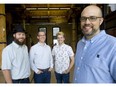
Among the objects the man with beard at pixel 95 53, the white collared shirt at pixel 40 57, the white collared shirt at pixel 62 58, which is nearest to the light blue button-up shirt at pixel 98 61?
the man with beard at pixel 95 53

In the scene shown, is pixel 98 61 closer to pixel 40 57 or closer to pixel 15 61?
pixel 15 61

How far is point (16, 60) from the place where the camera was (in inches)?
85.1

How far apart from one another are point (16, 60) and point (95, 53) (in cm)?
121

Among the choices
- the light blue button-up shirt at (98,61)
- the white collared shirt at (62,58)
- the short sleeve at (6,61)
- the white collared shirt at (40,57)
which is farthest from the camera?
the white collared shirt at (62,58)

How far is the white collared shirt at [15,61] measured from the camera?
209cm

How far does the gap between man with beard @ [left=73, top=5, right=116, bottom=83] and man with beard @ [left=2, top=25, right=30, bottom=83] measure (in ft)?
3.35

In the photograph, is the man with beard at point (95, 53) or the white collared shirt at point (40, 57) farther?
the white collared shirt at point (40, 57)

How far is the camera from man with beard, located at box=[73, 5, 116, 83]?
1058mm

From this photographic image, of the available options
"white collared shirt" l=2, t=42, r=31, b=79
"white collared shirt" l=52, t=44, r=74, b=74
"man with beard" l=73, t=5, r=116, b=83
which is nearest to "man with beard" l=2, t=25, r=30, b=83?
"white collared shirt" l=2, t=42, r=31, b=79

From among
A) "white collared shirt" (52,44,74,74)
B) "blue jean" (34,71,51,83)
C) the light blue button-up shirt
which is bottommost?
"blue jean" (34,71,51,83)

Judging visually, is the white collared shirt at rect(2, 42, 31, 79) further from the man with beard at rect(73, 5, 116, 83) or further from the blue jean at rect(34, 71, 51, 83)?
the man with beard at rect(73, 5, 116, 83)

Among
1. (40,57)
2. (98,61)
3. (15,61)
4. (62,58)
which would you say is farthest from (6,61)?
(98,61)

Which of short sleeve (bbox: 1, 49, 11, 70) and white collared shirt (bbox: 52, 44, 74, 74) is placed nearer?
short sleeve (bbox: 1, 49, 11, 70)

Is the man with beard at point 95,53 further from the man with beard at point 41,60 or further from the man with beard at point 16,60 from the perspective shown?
the man with beard at point 41,60
